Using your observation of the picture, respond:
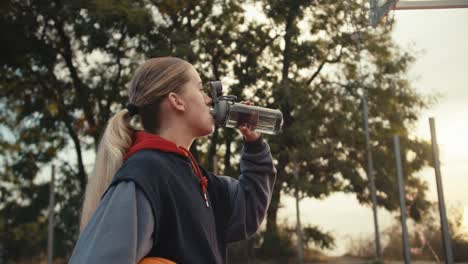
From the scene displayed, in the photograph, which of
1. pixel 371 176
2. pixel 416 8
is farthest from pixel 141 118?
pixel 371 176

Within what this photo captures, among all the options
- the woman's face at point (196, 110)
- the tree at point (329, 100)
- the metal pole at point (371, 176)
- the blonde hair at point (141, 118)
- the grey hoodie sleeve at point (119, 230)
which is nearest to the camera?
the grey hoodie sleeve at point (119, 230)

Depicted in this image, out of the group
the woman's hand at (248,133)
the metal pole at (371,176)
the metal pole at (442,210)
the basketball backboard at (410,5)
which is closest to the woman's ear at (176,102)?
the woman's hand at (248,133)

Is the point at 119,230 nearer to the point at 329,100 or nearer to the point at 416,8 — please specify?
the point at 416,8

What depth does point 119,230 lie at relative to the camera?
140 cm

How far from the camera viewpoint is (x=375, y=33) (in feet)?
48.2

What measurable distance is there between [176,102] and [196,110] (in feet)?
0.25

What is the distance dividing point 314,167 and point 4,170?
8.34 m

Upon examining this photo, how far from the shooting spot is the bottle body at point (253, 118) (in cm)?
193

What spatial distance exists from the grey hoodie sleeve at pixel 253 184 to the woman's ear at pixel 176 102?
398 millimetres

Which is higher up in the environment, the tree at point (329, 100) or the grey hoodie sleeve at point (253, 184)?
the tree at point (329, 100)

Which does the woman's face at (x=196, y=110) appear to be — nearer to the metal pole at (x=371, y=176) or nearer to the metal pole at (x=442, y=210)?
the metal pole at (x=442, y=210)

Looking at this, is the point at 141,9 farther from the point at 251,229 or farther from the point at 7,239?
the point at 251,229

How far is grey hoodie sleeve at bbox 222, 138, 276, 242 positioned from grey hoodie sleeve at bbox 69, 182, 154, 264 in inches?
24.3

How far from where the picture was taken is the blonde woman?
1.43 meters
